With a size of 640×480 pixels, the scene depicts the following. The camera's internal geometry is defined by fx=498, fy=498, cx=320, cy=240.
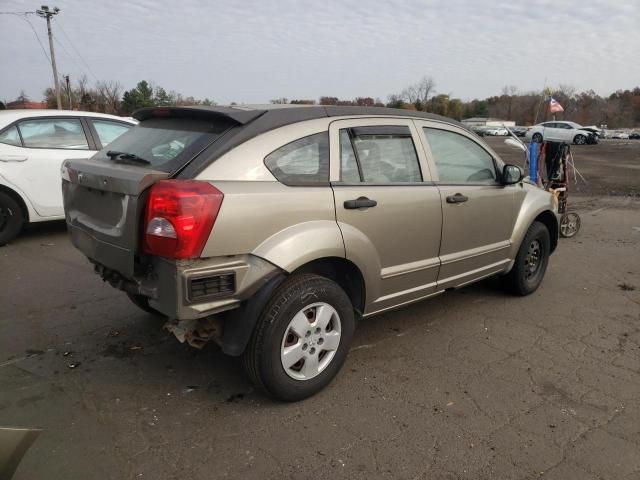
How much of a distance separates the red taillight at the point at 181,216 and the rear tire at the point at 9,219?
16.0 feet

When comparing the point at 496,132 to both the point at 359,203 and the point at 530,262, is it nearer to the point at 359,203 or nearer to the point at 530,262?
the point at 530,262

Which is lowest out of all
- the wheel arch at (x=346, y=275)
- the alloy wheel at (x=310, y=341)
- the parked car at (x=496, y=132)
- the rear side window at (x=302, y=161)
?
the alloy wheel at (x=310, y=341)

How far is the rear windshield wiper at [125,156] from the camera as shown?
299 cm

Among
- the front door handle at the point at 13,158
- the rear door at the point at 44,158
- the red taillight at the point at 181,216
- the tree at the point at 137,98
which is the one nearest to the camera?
the red taillight at the point at 181,216

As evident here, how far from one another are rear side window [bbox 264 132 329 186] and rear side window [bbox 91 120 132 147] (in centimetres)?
506

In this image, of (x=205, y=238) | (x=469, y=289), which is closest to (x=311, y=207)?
(x=205, y=238)

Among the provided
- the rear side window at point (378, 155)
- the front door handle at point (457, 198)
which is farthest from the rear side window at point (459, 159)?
the rear side window at point (378, 155)

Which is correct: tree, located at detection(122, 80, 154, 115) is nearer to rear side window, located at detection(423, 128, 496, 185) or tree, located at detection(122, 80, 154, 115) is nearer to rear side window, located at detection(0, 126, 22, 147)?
rear side window, located at detection(0, 126, 22, 147)

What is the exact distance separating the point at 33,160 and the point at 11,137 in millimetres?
383

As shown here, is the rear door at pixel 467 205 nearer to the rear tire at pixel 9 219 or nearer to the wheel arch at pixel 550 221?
the wheel arch at pixel 550 221

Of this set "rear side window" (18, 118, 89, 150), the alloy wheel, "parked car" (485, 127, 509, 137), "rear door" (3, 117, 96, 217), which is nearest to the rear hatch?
the alloy wheel

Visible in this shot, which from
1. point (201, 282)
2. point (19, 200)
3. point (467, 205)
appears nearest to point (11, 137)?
point (19, 200)

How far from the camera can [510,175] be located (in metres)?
4.25

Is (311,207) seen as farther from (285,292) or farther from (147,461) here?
(147,461)
